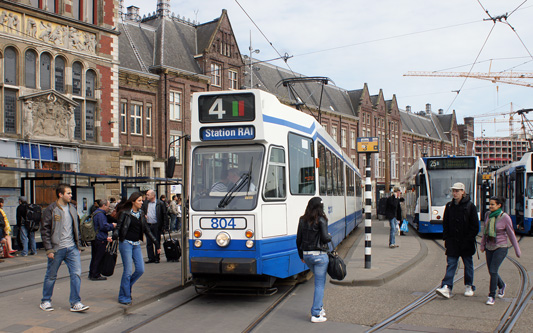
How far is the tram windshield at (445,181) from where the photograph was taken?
1868 cm

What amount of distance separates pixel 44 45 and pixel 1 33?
1818 mm

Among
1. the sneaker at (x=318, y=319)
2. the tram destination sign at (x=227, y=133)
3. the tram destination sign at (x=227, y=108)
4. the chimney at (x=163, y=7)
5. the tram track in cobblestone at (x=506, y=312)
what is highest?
the chimney at (x=163, y=7)

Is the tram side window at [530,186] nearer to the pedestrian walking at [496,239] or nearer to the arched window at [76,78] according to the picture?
the pedestrian walking at [496,239]

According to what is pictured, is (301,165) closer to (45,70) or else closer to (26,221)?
(26,221)

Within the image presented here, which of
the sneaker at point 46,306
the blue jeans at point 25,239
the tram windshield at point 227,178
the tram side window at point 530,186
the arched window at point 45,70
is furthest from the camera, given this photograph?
the arched window at point 45,70

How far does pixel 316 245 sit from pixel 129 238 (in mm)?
2816

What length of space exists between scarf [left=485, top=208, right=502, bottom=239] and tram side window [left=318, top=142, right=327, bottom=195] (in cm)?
315

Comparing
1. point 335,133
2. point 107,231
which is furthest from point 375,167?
point 107,231

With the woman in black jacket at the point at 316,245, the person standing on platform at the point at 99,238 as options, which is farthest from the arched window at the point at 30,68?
the woman in black jacket at the point at 316,245

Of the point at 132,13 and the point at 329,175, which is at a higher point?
the point at 132,13

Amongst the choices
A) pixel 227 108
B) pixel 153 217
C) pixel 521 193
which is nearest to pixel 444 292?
pixel 227 108

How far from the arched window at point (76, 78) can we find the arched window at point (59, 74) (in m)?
0.54

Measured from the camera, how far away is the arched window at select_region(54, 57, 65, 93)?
2292 cm

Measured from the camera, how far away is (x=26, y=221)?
1434 centimetres
